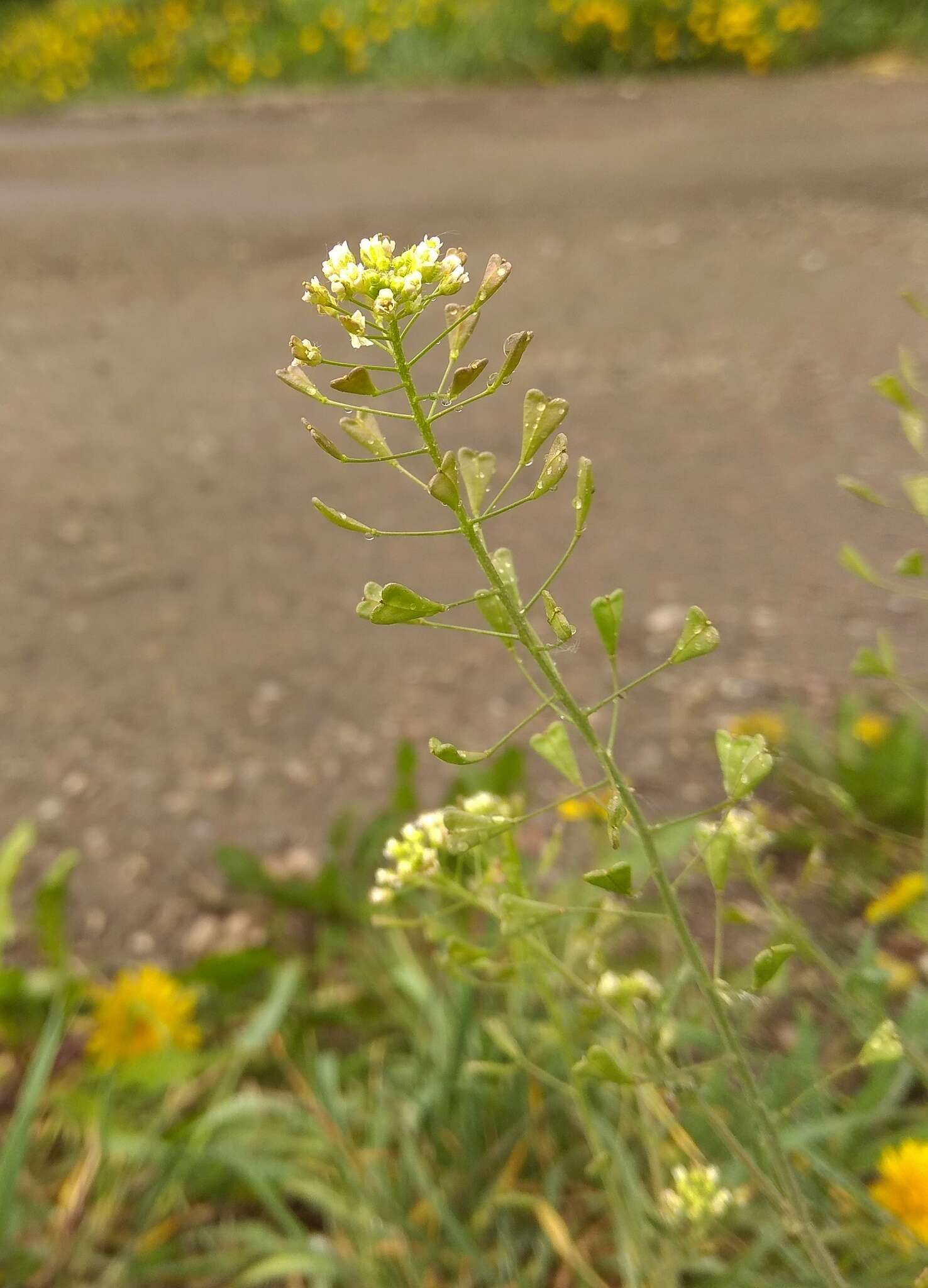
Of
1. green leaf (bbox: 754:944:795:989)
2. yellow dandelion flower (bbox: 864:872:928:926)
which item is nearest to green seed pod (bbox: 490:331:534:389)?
green leaf (bbox: 754:944:795:989)

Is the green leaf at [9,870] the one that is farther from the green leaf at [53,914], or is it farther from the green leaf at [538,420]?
the green leaf at [538,420]

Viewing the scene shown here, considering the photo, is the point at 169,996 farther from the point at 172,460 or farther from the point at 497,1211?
the point at 172,460

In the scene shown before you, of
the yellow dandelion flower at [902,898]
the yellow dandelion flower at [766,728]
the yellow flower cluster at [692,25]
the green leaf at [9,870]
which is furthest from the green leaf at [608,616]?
the yellow flower cluster at [692,25]

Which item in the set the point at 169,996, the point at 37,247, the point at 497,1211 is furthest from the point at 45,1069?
the point at 37,247

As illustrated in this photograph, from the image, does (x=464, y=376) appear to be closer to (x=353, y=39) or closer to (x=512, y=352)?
(x=512, y=352)

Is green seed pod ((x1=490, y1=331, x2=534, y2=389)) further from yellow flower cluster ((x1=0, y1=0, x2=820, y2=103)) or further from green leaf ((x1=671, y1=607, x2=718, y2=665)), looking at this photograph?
yellow flower cluster ((x1=0, y1=0, x2=820, y2=103))
